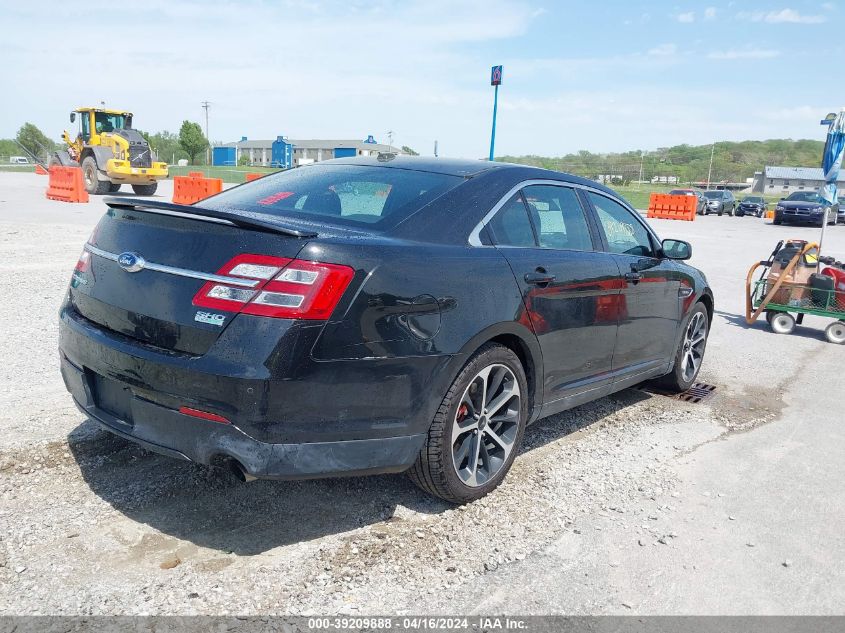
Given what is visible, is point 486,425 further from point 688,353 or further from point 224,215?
point 688,353

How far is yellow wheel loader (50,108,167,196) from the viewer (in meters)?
24.0

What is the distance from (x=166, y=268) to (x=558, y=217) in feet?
7.49

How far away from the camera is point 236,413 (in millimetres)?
2688

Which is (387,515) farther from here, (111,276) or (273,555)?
(111,276)

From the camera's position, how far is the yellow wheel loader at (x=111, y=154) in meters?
24.0

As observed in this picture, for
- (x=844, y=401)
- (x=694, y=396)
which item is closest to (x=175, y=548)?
(x=694, y=396)

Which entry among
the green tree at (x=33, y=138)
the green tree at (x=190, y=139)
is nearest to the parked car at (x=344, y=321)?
the green tree at (x=190, y=139)

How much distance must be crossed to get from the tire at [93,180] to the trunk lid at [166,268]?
23.6 m

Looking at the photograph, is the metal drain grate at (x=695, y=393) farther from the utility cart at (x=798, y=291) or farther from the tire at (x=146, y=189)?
the tire at (x=146, y=189)

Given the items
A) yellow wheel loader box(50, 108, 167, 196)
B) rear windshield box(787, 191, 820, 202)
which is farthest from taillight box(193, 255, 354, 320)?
rear windshield box(787, 191, 820, 202)

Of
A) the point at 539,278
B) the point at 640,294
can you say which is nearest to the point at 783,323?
the point at 640,294

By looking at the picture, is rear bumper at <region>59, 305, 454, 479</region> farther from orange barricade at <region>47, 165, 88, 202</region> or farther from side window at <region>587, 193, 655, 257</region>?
orange barricade at <region>47, 165, 88, 202</region>

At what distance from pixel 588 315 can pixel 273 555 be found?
2.20 m

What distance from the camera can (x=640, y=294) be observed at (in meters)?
4.70
